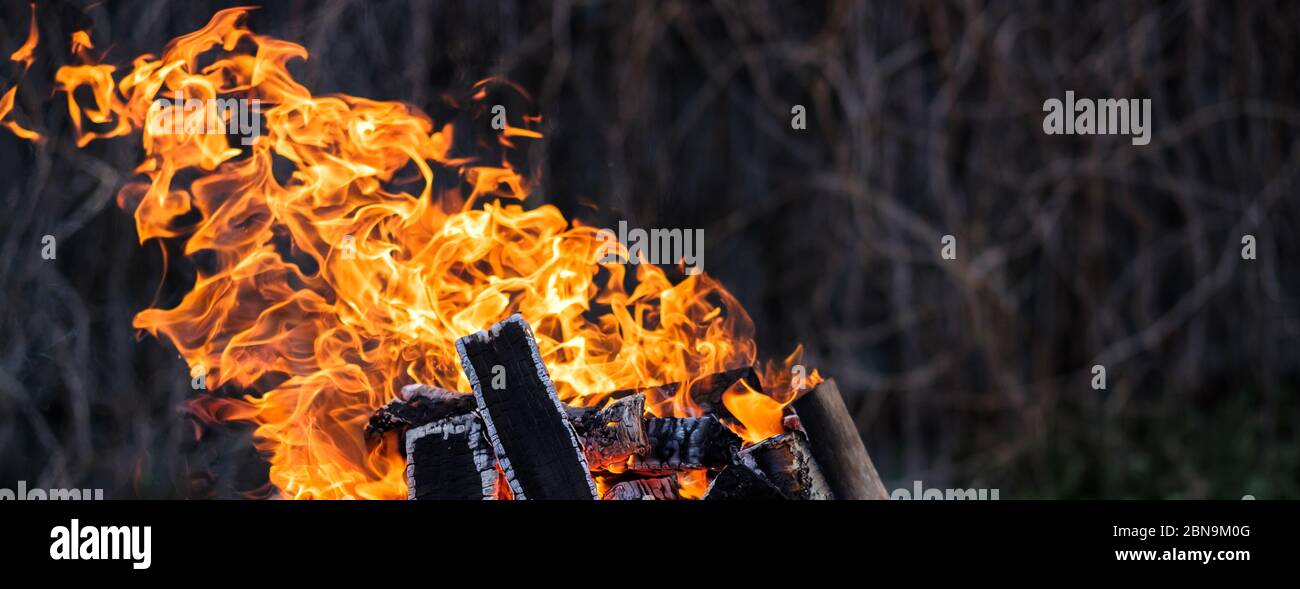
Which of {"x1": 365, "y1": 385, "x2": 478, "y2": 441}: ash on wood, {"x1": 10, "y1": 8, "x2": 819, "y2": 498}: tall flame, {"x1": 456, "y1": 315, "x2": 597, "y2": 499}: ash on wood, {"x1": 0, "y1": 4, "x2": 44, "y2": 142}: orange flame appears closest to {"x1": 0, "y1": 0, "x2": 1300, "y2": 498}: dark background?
{"x1": 0, "y1": 4, "x2": 44, "y2": 142}: orange flame

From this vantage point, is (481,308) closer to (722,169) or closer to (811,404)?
(811,404)

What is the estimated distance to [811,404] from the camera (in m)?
2.12

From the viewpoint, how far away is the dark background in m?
3.66

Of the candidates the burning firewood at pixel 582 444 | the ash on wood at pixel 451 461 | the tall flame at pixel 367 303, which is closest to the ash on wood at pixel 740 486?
the burning firewood at pixel 582 444

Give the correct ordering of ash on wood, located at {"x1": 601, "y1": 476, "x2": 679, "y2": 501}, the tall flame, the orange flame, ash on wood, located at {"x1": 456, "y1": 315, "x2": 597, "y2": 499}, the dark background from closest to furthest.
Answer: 1. ash on wood, located at {"x1": 456, "y1": 315, "x2": 597, "y2": 499}
2. ash on wood, located at {"x1": 601, "y1": 476, "x2": 679, "y2": 501}
3. the tall flame
4. the orange flame
5. the dark background

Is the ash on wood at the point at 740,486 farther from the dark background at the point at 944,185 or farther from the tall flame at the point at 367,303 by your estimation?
the dark background at the point at 944,185

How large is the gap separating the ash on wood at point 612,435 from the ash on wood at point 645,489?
0.04 metres

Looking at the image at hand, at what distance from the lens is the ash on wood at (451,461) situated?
6.68ft

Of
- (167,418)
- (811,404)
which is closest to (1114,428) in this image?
(811,404)

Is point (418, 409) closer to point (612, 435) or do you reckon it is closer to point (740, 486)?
point (612, 435)

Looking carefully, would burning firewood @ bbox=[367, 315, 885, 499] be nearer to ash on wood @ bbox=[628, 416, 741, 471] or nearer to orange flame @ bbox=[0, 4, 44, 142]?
ash on wood @ bbox=[628, 416, 741, 471]

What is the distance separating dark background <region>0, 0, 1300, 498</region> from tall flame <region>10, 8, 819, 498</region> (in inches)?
32.0

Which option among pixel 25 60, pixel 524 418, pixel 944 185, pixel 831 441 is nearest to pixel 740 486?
pixel 831 441
